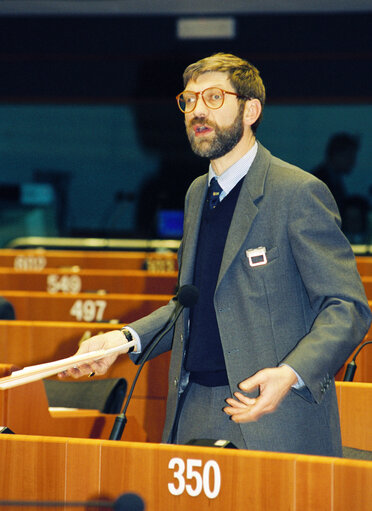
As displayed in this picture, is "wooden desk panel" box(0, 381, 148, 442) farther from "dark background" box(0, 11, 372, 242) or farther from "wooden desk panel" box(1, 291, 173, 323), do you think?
"dark background" box(0, 11, 372, 242)

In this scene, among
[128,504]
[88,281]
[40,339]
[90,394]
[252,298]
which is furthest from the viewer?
[88,281]

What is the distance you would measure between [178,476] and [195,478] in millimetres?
44

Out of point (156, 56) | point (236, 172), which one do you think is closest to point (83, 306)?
point (236, 172)

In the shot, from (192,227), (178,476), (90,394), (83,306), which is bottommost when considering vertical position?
(90,394)

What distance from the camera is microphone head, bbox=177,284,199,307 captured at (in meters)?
1.75

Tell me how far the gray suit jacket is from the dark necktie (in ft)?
0.41

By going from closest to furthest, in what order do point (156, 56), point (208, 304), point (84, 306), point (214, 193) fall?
point (208, 304)
point (214, 193)
point (84, 306)
point (156, 56)

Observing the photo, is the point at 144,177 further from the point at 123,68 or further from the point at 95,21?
the point at 95,21

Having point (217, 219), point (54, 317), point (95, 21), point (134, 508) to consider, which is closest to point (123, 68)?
point (95, 21)

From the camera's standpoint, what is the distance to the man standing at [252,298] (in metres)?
1.60

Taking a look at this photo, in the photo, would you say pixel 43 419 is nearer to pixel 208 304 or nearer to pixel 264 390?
pixel 208 304

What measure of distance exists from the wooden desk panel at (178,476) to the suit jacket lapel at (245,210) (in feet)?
1.40

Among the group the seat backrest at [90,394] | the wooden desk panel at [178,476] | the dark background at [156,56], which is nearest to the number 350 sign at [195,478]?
the wooden desk panel at [178,476]

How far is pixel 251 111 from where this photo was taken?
1899mm
